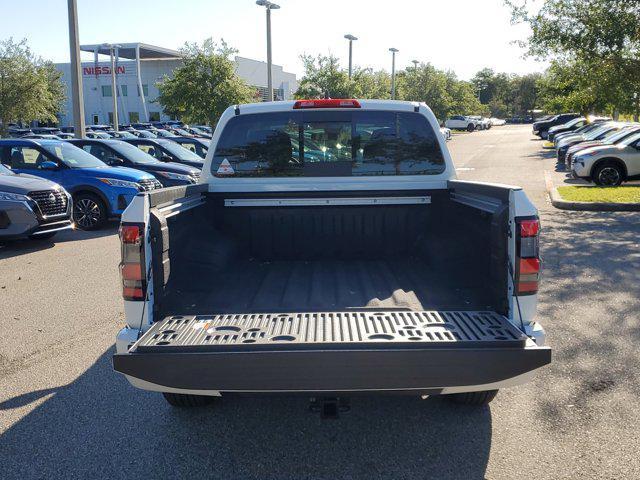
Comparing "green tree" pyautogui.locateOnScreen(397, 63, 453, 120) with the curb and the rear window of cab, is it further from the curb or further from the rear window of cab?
the rear window of cab

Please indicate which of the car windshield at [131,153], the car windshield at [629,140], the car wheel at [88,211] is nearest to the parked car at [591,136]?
the car windshield at [629,140]

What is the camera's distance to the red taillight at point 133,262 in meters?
3.19

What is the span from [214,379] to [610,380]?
3078 mm

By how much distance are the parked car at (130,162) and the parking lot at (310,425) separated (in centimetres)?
825

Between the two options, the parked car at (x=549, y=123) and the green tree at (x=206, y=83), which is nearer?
the green tree at (x=206, y=83)

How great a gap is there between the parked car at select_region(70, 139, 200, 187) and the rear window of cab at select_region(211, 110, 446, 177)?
916 centimetres

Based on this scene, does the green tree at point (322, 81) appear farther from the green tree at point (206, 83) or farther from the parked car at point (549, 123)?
the parked car at point (549, 123)

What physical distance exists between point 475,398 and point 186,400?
74.1 inches

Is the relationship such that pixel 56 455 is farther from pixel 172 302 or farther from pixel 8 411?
pixel 172 302

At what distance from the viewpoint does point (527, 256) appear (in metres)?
3.19

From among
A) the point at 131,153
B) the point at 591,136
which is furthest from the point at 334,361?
the point at 591,136

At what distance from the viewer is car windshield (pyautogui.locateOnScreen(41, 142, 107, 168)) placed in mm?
12094

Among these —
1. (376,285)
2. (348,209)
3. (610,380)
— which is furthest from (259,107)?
(610,380)

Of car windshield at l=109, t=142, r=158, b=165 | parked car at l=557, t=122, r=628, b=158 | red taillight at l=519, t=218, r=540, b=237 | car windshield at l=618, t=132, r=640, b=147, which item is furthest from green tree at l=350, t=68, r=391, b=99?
red taillight at l=519, t=218, r=540, b=237
